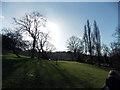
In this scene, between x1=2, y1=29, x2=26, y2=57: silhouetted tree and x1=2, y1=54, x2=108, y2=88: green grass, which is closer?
x1=2, y1=54, x2=108, y2=88: green grass

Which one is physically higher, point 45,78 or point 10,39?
point 10,39

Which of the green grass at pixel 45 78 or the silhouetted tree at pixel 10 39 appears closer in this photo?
the green grass at pixel 45 78

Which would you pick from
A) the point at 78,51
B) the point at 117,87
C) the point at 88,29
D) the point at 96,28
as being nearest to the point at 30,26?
the point at 88,29

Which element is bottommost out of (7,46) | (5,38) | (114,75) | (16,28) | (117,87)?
(117,87)

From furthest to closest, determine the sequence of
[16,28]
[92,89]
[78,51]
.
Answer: [78,51] < [16,28] < [92,89]

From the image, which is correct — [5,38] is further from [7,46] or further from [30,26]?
[30,26]

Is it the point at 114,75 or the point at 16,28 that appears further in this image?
the point at 16,28

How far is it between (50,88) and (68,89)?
1.19 m

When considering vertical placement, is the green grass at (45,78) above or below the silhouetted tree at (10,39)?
below

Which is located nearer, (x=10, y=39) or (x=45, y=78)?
(x=45, y=78)

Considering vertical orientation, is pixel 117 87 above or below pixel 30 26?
below

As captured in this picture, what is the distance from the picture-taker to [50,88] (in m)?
6.70

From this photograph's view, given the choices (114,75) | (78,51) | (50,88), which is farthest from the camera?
(78,51)

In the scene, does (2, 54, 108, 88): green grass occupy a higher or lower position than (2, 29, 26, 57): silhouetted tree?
lower
